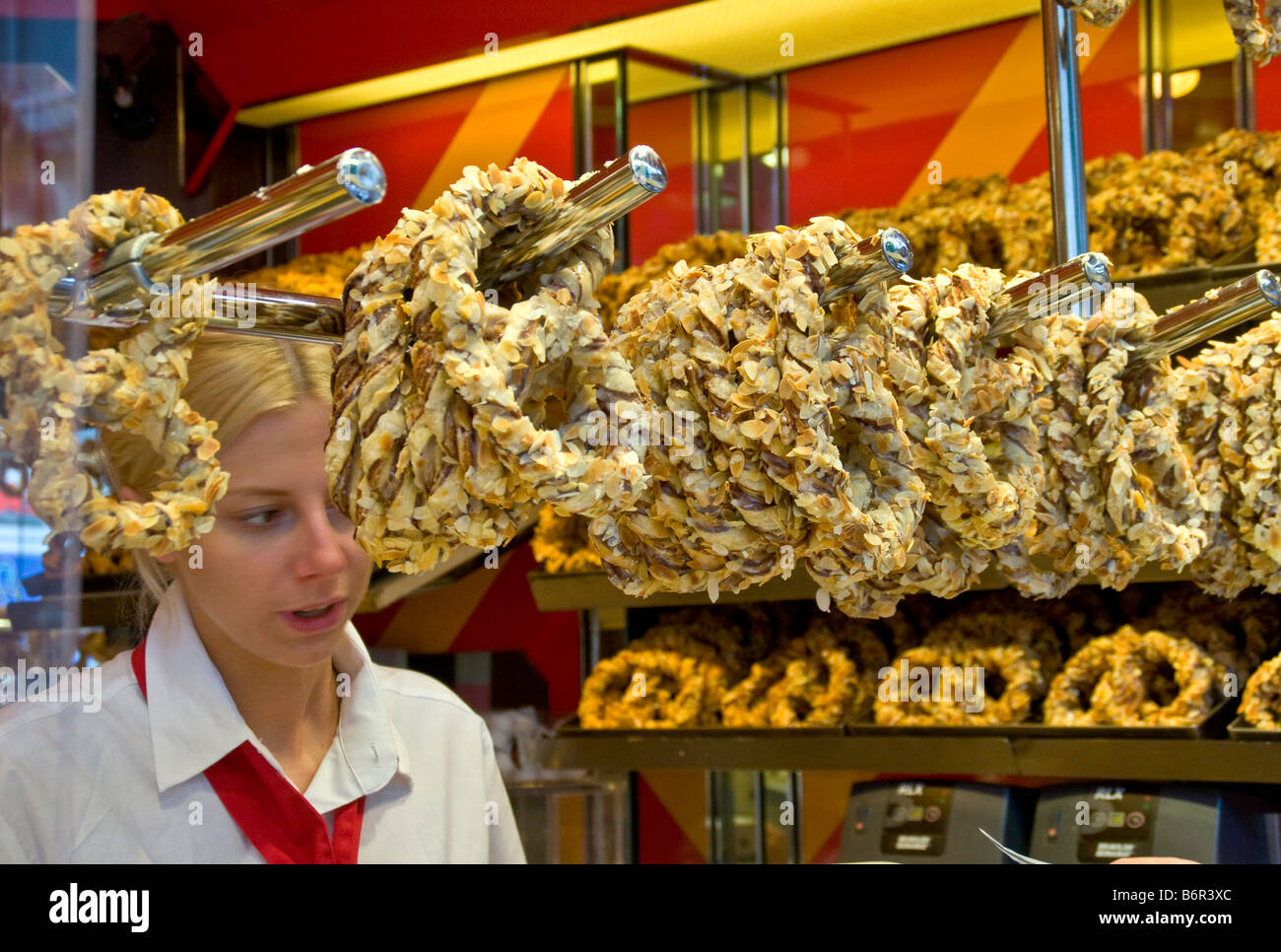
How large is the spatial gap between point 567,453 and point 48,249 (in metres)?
0.29

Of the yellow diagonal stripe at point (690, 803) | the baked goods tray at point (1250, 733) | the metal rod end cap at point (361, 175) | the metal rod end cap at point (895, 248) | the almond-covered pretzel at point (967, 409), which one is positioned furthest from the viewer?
the yellow diagonal stripe at point (690, 803)

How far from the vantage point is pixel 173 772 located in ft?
4.13

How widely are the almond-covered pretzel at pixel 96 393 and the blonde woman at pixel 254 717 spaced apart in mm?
121

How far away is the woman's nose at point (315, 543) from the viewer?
1.03m

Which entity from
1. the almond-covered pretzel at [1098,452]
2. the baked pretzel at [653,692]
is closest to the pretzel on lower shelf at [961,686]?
the baked pretzel at [653,692]

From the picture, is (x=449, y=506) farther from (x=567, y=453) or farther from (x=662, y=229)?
(x=662, y=229)

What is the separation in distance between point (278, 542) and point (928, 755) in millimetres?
1453

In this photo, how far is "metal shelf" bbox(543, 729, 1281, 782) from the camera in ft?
6.61

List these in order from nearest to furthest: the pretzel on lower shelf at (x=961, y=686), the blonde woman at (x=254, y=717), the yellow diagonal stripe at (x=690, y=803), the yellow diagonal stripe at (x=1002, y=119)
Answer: the blonde woman at (x=254, y=717)
the pretzel on lower shelf at (x=961, y=686)
the yellow diagonal stripe at (x=1002, y=119)
the yellow diagonal stripe at (x=690, y=803)

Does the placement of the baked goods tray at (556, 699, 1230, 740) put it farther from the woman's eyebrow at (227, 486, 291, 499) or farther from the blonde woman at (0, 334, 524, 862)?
the woman's eyebrow at (227, 486, 291, 499)

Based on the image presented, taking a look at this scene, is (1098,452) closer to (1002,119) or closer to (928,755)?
(928,755)

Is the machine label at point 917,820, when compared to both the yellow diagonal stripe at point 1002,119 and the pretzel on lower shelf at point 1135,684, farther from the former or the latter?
the yellow diagonal stripe at point 1002,119

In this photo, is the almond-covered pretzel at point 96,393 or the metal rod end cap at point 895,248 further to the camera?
the metal rod end cap at point 895,248
